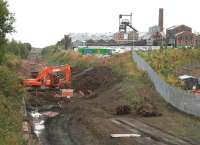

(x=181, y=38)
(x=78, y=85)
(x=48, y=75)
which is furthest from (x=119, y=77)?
(x=181, y=38)

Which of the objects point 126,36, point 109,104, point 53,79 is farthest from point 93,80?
point 126,36

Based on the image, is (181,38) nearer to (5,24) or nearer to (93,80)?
(93,80)

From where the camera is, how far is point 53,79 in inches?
1753

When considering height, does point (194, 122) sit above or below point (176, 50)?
below

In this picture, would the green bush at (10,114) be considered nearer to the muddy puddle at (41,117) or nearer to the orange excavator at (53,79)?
the muddy puddle at (41,117)

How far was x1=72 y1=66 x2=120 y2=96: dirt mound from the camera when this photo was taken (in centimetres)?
5072

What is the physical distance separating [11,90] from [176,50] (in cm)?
3497

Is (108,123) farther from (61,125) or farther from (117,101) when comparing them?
(117,101)

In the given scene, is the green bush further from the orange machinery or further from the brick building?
the brick building

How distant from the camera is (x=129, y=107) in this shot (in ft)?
117

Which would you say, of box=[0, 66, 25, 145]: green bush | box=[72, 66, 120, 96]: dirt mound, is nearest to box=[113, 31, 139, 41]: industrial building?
box=[72, 66, 120, 96]: dirt mound

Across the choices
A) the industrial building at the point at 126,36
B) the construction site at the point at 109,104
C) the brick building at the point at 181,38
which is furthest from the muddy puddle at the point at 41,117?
the industrial building at the point at 126,36

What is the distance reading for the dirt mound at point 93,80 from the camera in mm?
50719

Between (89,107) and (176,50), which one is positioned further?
(176,50)
